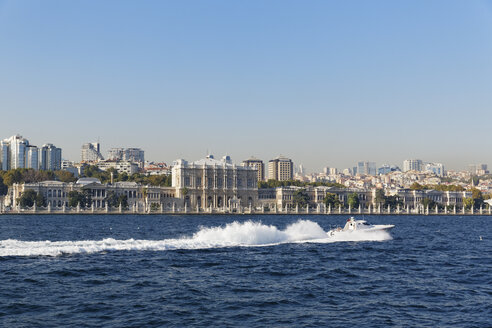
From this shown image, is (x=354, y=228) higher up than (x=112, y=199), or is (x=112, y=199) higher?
(x=112, y=199)

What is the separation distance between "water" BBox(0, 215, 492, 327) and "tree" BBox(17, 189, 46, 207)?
264ft

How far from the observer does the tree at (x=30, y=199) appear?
359 feet

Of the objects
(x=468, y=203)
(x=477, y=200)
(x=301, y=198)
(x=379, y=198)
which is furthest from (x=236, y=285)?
(x=477, y=200)

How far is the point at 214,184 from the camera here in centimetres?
13688

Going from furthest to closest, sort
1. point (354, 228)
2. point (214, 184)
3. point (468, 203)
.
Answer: point (468, 203), point (214, 184), point (354, 228)

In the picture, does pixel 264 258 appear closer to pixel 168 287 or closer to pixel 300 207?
pixel 168 287

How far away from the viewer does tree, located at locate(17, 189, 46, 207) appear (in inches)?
4304

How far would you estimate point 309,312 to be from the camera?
19.6 meters

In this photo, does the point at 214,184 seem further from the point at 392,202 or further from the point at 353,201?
the point at 392,202

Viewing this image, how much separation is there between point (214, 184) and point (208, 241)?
100888 mm

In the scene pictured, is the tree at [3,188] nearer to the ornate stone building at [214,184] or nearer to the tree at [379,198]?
the ornate stone building at [214,184]

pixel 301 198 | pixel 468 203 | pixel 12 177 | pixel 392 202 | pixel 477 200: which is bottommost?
pixel 468 203

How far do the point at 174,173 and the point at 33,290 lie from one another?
117662 mm

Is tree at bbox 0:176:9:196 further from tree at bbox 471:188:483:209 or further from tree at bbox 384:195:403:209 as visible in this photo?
tree at bbox 471:188:483:209
